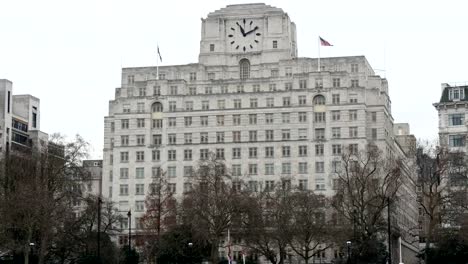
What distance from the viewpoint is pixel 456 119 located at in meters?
133

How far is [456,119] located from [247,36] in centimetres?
3860

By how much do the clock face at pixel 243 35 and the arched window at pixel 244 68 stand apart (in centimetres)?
216

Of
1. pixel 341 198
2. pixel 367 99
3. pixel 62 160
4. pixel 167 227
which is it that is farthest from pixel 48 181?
pixel 367 99

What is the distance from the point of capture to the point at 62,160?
109250 mm

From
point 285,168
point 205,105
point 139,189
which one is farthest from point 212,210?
point 139,189

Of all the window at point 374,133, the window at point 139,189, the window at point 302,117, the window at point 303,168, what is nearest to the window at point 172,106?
the window at point 139,189

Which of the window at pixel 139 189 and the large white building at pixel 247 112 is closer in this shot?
the large white building at pixel 247 112

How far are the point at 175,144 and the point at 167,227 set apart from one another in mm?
32846

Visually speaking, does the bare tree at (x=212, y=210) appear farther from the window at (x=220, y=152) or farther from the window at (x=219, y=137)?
the window at (x=219, y=137)

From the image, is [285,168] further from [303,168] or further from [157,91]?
[157,91]

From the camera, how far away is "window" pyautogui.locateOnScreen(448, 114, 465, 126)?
435 ft

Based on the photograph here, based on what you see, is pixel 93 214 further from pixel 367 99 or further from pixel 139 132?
pixel 367 99

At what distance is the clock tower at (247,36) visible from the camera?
149 meters

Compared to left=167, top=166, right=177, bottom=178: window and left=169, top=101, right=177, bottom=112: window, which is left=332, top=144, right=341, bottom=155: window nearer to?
left=167, top=166, right=177, bottom=178: window
